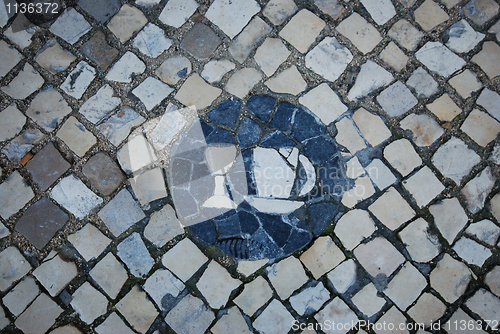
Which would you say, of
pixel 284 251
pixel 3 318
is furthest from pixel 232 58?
pixel 3 318

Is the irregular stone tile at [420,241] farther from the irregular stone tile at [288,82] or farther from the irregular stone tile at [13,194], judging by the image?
the irregular stone tile at [13,194]

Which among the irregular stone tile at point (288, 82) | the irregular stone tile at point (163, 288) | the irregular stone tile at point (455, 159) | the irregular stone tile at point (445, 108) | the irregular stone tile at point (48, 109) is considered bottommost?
the irregular stone tile at point (163, 288)

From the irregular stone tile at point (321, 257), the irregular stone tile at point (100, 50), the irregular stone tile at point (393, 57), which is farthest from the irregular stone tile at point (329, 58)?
the irregular stone tile at point (100, 50)

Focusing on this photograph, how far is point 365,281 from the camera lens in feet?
7.78

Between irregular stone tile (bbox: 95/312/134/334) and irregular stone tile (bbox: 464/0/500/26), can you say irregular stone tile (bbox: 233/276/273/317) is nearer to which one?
irregular stone tile (bbox: 95/312/134/334)

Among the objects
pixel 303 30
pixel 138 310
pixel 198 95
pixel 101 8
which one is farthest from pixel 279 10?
pixel 138 310

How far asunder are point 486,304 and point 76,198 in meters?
3.12

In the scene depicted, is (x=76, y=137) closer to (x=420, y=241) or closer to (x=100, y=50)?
(x=100, y=50)

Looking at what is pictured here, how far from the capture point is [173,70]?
245 centimetres

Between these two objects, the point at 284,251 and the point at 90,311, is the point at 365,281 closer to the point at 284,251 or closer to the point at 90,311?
the point at 284,251

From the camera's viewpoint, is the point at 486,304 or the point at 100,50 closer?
the point at 486,304

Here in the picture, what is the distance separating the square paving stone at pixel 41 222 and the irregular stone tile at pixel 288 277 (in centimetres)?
163

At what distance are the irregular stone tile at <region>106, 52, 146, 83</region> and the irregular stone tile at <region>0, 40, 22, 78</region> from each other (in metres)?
0.71

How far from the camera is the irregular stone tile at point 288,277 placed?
7.77ft
